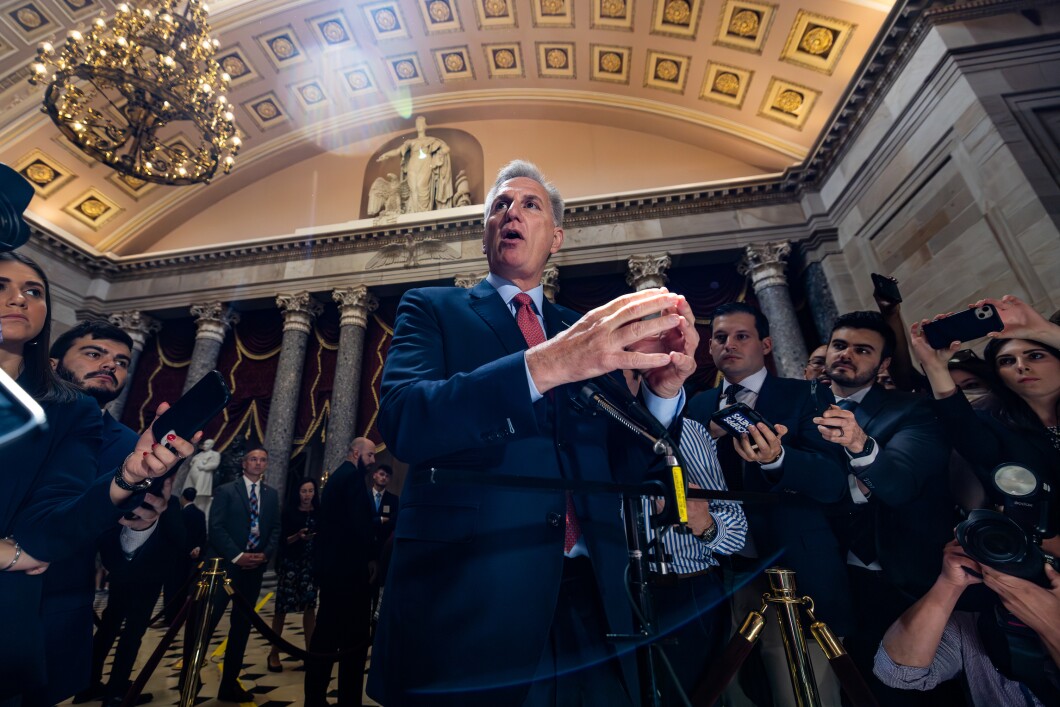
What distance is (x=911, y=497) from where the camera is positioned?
1874 mm

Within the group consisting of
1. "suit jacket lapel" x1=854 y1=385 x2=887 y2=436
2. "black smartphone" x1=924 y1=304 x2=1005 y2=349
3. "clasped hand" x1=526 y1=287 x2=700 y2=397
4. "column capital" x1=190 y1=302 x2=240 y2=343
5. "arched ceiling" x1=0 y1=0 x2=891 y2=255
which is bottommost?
"clasped hand" x1=526 y1=287 x2=700 y2=397

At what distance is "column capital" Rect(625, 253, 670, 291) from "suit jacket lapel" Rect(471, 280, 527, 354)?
25.7ft

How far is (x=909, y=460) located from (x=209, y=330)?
1176 cm

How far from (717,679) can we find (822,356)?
2.96 m

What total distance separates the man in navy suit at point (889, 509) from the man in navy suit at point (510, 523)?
1202 mm

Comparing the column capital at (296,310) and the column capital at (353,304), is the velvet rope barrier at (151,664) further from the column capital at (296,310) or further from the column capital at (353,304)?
the column capital at (296,310)

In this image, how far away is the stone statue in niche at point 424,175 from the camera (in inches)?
423

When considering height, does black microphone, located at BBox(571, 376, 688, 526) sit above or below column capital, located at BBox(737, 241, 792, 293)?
below

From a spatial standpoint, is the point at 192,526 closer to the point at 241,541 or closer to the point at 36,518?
the point at 241,541

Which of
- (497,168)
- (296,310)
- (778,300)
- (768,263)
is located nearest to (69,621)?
(778,300)

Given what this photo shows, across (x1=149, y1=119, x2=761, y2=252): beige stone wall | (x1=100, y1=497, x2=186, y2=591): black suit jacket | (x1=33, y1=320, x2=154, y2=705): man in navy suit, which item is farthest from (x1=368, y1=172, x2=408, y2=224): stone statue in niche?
(x1=33, y1=320, x2=154, y2=705): man in navy suit

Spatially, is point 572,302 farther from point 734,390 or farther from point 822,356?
point 734,390

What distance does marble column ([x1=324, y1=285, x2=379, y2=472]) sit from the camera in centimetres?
883

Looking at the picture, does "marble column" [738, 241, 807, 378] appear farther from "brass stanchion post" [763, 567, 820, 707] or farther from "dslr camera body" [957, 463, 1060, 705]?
"brass stanchion post" [763, 567, 820, 707]
